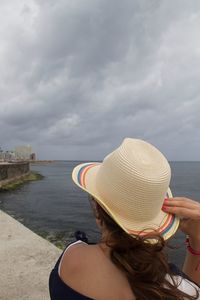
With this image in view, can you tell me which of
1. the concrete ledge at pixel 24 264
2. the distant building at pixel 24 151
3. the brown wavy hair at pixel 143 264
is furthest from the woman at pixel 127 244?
the distant building at pixel 24 151

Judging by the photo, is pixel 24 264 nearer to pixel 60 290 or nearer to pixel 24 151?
pixel 60 290

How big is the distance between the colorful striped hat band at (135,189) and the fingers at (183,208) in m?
0.06

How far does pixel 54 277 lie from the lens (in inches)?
58.8

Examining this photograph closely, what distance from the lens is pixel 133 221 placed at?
1558mm

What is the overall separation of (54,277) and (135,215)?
0.42 metres

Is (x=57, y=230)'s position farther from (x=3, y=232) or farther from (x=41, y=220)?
(x=3, y=232)

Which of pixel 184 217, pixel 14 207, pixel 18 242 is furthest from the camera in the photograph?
pixel 14 207

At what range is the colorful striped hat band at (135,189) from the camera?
58.8 inches

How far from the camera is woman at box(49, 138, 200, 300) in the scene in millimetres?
1430

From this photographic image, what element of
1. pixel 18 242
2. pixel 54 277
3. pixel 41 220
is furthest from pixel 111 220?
pixel 41 220

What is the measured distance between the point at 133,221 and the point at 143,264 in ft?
0.62

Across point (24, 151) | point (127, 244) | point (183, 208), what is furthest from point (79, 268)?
point (24, 151)

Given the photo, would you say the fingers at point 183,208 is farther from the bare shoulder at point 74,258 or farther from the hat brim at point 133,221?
the bare shoulder at point 74,258

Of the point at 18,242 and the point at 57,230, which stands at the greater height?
the point at 18,242
